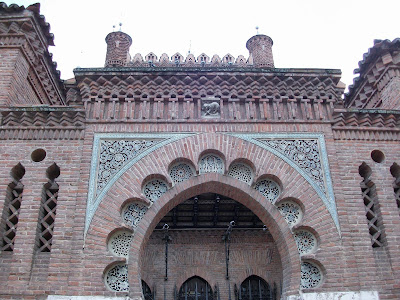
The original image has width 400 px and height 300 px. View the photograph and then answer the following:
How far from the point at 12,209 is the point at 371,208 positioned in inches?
223

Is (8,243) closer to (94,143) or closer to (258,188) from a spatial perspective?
(94,143)

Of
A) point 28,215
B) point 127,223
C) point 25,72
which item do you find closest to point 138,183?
point 127,223

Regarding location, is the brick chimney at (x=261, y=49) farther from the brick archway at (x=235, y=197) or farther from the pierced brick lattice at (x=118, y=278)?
the pierced brick lattice at (x=118, y=278)

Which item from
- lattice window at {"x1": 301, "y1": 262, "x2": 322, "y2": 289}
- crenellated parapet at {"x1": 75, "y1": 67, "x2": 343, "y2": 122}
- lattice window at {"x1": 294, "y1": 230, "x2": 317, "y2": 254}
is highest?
crenellated parapet at {"x1": 75, "y1": 67, "x2": 343, "y2": 122}

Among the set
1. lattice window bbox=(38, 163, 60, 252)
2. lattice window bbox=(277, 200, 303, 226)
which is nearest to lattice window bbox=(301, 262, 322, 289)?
lattice window bbox=(277, 200, 303, 226)

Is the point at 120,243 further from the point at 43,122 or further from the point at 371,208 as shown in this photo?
the point at 371,208

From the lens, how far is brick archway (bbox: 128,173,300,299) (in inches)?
248

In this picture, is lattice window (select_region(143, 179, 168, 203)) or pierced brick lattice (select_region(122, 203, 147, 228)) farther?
lattice window (select_region(143, 179, 168, 203))

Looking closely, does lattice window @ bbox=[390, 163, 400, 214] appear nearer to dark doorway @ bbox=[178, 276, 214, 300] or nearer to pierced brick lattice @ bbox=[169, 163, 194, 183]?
pierced brick lattice @ bbox=[169, 163, 194, 183]

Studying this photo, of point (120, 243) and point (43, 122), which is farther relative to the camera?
point (43, 122)

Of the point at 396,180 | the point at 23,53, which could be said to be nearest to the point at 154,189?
the point at 23,53

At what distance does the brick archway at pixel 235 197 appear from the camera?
630 centimetres

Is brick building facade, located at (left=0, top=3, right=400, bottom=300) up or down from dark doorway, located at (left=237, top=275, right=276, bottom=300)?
up

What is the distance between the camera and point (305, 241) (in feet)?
21.6
